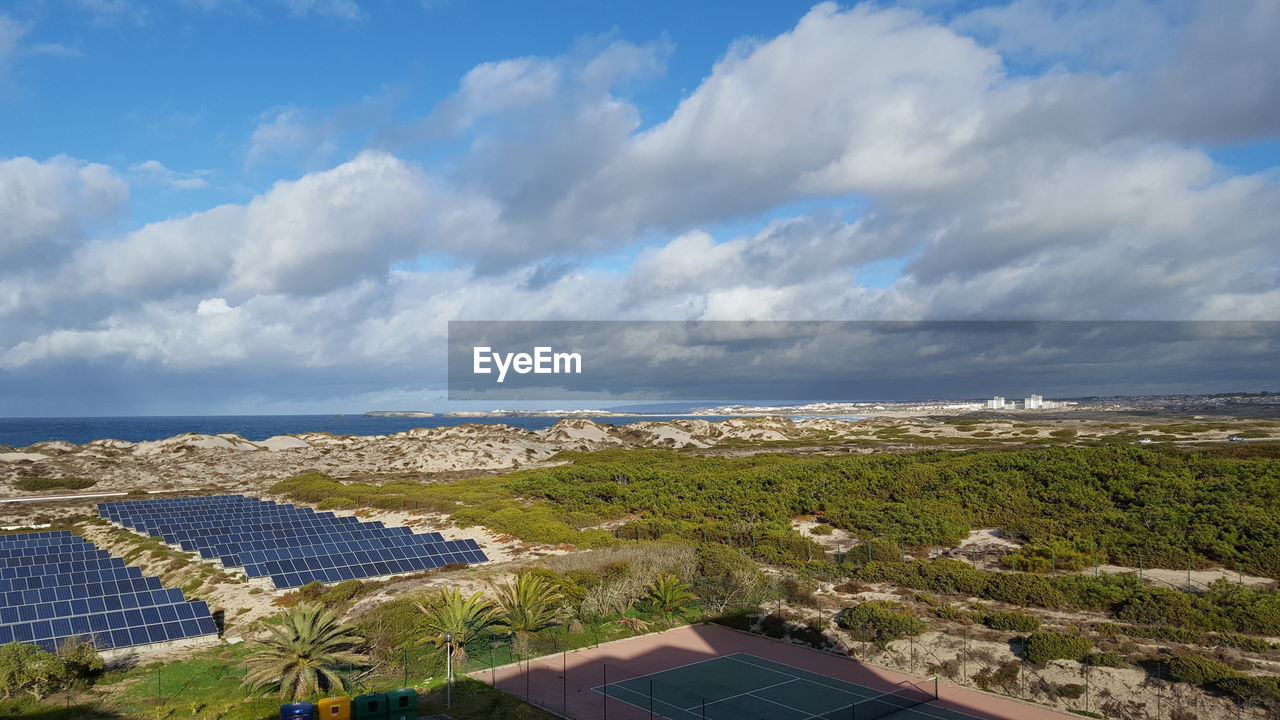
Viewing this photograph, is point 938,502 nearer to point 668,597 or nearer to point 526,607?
point 668,597

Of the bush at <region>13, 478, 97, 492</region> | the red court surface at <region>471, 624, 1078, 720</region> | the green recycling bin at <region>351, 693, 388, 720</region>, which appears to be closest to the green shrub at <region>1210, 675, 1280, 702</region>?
the red court surface at <region>471, 624, 1078, 720</region>

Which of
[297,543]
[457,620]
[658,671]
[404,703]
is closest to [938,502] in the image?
[658,671]

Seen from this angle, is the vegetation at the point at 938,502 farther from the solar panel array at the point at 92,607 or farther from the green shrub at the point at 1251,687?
the solar panel array at the point at 92,607

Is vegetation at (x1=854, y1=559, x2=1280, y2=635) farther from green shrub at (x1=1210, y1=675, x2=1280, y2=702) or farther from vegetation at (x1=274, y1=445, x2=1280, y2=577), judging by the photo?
green shrub at (x1=1210, y1=675, x2=1280, y2=702)

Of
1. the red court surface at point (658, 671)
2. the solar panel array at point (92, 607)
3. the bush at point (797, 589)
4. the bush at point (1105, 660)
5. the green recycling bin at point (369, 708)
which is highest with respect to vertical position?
the solar panel array at point (92, 607)

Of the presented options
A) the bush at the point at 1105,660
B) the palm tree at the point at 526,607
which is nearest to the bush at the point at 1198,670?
the bush at the point at 1105,660
